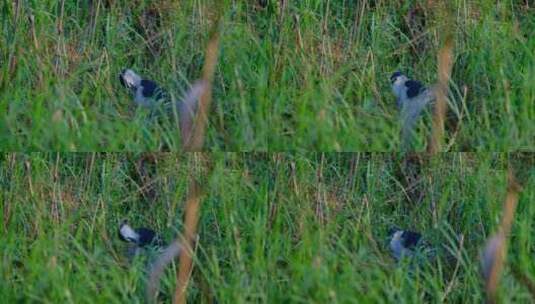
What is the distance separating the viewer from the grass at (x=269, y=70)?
8.63 ft

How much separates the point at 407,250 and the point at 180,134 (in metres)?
0.68

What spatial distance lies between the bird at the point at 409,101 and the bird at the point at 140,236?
0.71 m

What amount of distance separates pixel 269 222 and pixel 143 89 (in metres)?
0.49

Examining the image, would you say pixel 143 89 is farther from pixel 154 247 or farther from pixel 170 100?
pixel 154 247

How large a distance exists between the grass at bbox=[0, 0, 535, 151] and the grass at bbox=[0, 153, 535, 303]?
62 millimetres

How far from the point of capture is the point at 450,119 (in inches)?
104

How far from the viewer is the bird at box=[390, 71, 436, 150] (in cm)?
263

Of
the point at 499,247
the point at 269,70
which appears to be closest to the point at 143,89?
the point at 269,70

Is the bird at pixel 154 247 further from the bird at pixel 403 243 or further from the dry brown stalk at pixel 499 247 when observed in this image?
the dry brown stalk at pixel 499 247

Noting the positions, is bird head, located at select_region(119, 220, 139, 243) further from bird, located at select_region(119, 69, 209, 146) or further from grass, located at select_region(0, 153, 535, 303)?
bird, located at select_region(119, 69, 209, 146)

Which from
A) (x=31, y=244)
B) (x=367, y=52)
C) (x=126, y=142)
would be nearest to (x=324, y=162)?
(x=367, y=52)

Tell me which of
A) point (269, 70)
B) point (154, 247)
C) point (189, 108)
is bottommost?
point (154, 247)

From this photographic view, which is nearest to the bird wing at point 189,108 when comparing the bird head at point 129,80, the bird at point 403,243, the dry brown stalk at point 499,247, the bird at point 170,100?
the bird at point 170,100

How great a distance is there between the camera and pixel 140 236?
267 cm
